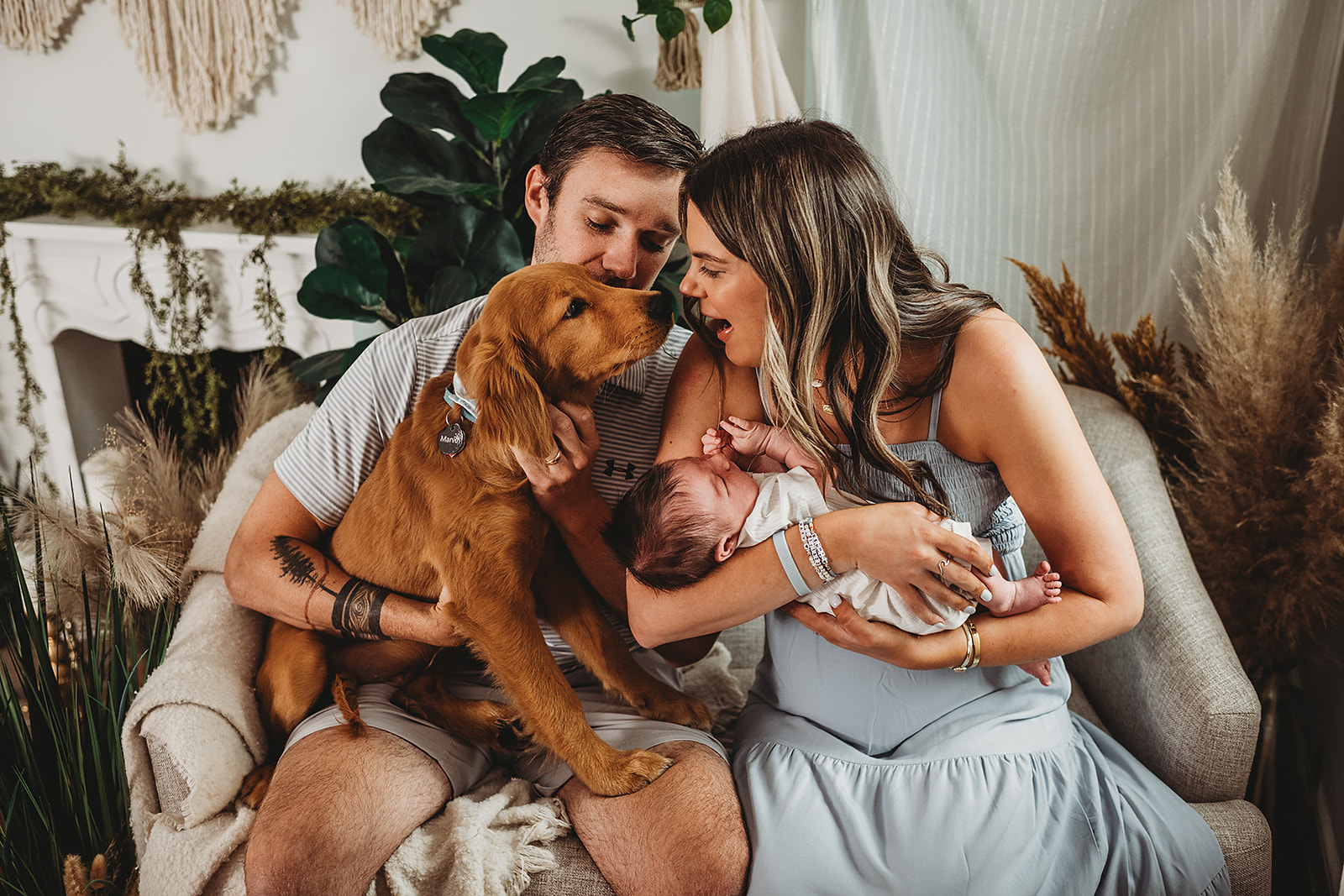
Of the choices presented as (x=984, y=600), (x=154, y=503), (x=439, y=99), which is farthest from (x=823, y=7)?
(x=154, y=503)

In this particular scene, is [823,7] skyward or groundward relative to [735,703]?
skyward

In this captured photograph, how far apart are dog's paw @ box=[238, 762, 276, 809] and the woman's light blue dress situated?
813 millimetres

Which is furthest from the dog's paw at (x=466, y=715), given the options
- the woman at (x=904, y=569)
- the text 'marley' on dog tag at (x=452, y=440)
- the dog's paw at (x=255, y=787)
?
the text 'marley' on dog tag at (x=452, y=440)

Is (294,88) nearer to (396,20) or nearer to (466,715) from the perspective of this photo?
(396,20)

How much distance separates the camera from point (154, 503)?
1.99 metres

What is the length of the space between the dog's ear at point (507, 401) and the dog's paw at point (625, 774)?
52 cm

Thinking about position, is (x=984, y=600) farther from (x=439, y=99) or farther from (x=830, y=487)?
(x=439, y=99)

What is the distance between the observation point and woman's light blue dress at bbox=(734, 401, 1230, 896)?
1.18 m

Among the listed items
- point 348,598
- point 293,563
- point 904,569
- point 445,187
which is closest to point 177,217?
point 445,187

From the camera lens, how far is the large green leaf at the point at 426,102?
7.25 feet

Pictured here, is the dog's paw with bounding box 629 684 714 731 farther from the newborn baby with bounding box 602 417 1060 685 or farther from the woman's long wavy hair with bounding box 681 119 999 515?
the woman's long wavy hair with bounding box 681 119 999 515

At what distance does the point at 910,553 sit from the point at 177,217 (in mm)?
2746

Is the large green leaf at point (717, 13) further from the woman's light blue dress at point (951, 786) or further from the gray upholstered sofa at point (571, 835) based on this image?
the gray upholstered sofa at point (571, 835)

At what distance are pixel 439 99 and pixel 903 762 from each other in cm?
201
